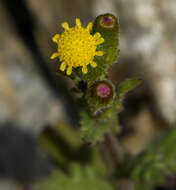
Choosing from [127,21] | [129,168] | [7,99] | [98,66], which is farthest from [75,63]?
[7,99]

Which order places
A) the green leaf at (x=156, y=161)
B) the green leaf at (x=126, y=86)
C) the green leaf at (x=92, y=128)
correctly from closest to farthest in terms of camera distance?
the green leaf at (x=126, y=86) < the green leaf at (x=92, y=128) < the green leaf at (x=156, y=161)

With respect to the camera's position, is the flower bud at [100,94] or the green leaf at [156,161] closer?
the flower bud at [100,94]

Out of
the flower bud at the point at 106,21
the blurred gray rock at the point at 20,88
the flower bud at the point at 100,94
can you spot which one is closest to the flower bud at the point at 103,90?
the flower bud at the point at 100,94

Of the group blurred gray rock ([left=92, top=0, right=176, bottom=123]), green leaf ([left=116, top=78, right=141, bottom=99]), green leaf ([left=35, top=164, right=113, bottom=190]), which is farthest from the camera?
blurred gray rock ([left=92, top=0, right=176, bottom=123])

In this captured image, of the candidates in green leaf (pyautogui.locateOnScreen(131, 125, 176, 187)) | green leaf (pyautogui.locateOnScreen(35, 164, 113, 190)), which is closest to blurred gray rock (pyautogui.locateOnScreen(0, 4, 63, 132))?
green leaf (pyautogui.locateOnScreen(35, 164, 113, 190))

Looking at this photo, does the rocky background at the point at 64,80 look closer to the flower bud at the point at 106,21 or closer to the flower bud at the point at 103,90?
the flower bud at the point at 106,21

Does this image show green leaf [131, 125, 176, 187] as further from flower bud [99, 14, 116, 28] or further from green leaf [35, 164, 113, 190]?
flower bud [99, 14, 116, 28]
